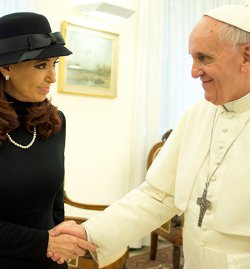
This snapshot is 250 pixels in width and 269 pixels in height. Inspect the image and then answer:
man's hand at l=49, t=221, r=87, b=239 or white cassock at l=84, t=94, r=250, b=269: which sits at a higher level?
white cassock at l=84, t=94, r=250, b=269

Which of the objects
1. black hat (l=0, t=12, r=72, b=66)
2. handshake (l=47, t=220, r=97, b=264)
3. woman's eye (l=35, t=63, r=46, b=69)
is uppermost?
black hat (l=0, t=12, r=72, b=66)

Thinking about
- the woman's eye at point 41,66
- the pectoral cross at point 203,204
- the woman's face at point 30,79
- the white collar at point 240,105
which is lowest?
the pectoral cross at point 203,204

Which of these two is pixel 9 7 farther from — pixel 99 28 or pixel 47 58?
pixel 47 58

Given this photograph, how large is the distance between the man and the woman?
143 millimetres

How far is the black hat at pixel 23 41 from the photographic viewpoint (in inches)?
58.5

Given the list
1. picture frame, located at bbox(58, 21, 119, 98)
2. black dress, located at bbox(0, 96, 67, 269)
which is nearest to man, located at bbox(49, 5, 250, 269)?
black dress, located at bbox(0, 96, 67, 269)

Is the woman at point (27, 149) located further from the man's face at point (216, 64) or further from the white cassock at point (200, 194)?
the man's face at point (216, 64)

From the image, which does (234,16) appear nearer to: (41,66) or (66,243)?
(41,66)

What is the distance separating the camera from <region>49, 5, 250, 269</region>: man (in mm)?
1353

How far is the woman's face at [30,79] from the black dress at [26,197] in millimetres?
60

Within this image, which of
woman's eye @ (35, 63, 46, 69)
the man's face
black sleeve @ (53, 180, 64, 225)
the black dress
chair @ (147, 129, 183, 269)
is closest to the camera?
the man's face

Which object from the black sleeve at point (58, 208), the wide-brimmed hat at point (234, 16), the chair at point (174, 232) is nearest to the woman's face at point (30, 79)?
the black sleeve at point (58, 208)

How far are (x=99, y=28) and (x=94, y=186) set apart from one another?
5.23 feet

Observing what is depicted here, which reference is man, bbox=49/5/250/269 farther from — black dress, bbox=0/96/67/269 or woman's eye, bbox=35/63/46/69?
woman's eye, bbox=35/63/46/69
